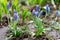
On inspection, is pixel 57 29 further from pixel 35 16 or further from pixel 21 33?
pixel 21 33

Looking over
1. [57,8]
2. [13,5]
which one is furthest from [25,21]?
[57,8]

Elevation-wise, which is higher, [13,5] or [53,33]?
[13,5]

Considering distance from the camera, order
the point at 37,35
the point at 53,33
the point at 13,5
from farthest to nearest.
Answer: the point at 13,5, the point at 53,33, the point at 37,35

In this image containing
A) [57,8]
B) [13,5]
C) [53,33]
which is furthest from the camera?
[57,8]

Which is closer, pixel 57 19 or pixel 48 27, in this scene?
pixel 48 27

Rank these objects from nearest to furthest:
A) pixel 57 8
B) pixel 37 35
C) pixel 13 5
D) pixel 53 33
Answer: pixel 37 35 < pixel 53 33 < pixel 13 5 < pixel 57 8

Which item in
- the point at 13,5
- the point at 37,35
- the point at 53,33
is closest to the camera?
the point at 37,35

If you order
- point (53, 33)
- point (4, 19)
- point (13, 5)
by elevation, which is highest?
point (13, 5)

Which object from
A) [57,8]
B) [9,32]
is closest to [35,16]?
[9,32]

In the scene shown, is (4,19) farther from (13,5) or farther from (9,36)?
(9,36)
